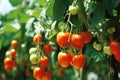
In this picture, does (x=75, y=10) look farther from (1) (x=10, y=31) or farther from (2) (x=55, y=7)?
(1) (x=10, y=31)

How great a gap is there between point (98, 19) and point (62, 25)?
0.86 feet

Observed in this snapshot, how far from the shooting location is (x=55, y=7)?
99.9 inches

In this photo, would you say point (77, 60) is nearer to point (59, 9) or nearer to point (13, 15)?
point (59, 9)

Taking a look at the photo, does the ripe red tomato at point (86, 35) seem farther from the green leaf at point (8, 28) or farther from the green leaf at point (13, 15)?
the green leaf at point (13, 15)

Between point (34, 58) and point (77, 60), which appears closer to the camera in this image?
point (77, 60)

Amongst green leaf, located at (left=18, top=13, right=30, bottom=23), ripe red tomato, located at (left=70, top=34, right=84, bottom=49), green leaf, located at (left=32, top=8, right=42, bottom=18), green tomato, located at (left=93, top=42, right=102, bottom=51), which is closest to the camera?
ripe red tomato, located at (left=70, top=34, right=84, bottom=49)

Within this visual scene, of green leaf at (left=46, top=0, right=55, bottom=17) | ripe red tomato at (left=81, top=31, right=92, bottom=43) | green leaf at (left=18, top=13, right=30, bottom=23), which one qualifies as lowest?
green leaf at (left=18, top=13, right=30, bottom=23)

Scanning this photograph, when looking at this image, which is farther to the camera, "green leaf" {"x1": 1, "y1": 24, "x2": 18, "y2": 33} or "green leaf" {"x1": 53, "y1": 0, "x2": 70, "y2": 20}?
"green leaf" {"x1": 1, "y1": 24, "x2": 18, "y2": 33}

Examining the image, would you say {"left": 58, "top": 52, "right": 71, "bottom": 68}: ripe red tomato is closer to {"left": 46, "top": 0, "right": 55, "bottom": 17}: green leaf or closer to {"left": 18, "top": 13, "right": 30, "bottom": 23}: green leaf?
{"left": 46, "top": 0, "right": 55, "bottom": 17}: green leaf

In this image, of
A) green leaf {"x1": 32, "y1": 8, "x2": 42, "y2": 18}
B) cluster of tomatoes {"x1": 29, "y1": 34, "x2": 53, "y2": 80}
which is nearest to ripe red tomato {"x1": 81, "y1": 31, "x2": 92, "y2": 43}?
cluster of tomatoes {"x1": 29, "y1": 34, "x2": 53, "y2": 80}

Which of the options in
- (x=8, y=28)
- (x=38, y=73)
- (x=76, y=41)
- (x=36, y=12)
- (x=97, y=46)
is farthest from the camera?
(x=8, y=28)

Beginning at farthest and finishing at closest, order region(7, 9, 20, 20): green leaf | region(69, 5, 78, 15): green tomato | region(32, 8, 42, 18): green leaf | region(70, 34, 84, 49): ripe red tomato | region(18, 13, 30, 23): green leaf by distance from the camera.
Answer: region(7, 9, 20, 20): green leaf, region(18, 13, 30, 23): green leaf, region(32, 8, 42, 18): green leaf, region(69, 5, 78, 15): green tomato, region(70, 34, 84, 49): ripe red tomato

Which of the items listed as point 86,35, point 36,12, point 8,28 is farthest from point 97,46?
point 8,28

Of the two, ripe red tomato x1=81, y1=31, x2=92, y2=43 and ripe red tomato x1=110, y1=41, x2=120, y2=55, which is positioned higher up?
ripe red tomato x1=81, y1=31, x2=92, y2=43
